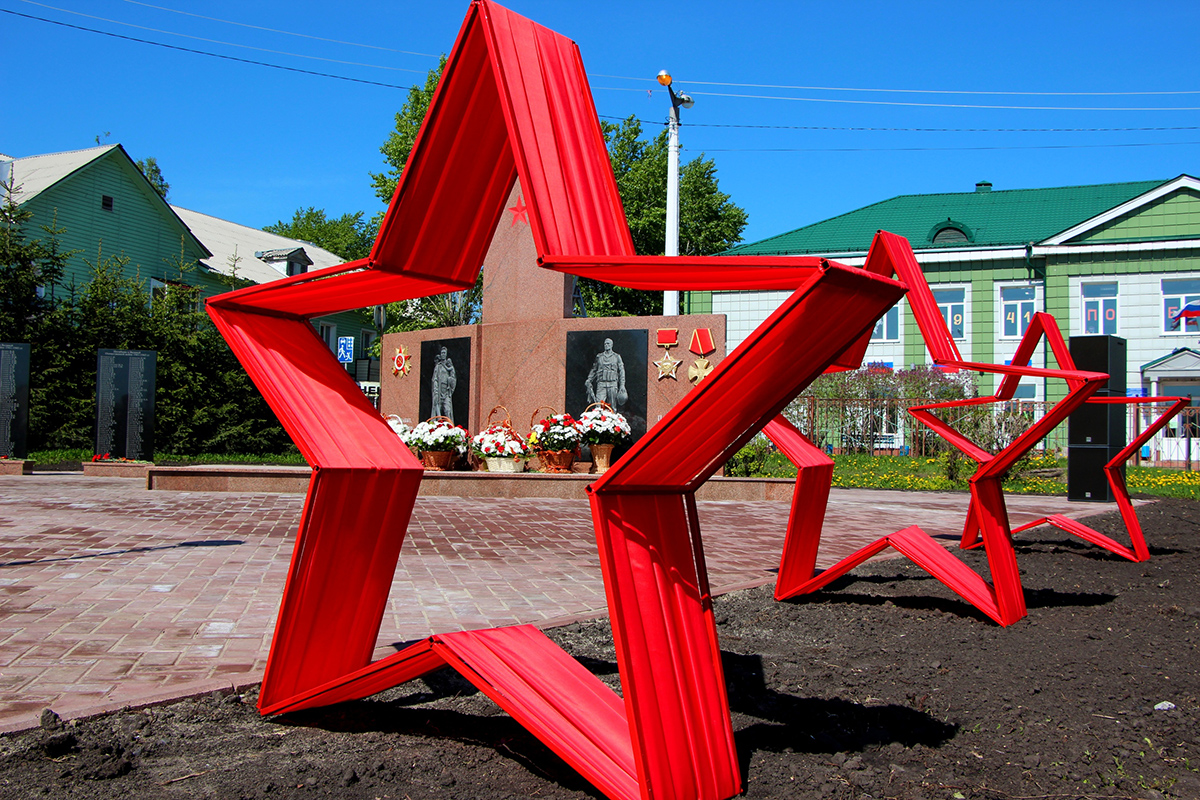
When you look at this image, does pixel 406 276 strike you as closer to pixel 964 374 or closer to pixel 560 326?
pixel 560 326

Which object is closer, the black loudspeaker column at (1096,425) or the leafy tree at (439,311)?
the black loudspeaker column at (1096,425)

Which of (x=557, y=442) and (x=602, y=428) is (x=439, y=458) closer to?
(x=557, y=442)

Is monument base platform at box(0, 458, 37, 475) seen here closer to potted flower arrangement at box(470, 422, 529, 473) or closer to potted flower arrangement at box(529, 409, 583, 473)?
potted flower arrangement at box(470, 422, 529, 473)

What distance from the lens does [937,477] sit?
16.7 m

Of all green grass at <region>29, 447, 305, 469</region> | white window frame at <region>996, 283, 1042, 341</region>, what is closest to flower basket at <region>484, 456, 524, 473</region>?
green grass at <region>29, 447, 305, 469</region>

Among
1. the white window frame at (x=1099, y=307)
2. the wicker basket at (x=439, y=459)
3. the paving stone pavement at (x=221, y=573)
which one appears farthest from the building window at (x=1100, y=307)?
the wicker basket at (x=439, y=459)

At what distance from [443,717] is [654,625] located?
1145 millimetres

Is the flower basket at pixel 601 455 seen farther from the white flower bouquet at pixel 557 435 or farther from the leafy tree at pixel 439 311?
the leafy tree at pixel 439 311

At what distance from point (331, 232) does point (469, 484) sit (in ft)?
172

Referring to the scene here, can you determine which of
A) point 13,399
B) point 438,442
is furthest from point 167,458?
point 438,442

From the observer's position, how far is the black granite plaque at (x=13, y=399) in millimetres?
16375

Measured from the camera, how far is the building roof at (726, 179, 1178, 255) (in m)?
28.6

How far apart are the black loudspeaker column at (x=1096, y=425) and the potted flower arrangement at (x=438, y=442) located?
28.7ft

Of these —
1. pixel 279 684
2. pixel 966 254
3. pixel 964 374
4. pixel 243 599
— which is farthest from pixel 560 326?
pixel 966 254
